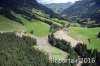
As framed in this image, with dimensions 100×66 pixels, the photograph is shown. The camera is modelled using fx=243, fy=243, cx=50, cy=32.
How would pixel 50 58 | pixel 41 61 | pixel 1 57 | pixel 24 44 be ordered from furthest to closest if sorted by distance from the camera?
pixel 24 44, pixel 50 58, pixel 41 61, pixel 1 57

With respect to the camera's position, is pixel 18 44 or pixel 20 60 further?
pixel 18 44

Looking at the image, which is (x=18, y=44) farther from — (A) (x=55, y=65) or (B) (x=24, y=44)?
(A) (x=55, y=65)

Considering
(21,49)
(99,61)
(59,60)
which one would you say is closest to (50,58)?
(59,60)

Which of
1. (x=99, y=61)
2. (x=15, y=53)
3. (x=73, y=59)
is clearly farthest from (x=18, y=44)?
(x=99, y=61)

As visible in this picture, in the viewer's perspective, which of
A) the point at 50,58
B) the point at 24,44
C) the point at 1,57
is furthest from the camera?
the point at 24,44

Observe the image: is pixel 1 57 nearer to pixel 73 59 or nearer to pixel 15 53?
pixel 15 53

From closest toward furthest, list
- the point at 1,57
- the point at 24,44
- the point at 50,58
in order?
the point at 1,57 < the point at 50,58 < the point at 24,44

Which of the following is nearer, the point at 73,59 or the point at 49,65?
the point at 49,65

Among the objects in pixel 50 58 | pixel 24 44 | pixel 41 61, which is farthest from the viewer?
pixel 24 44
